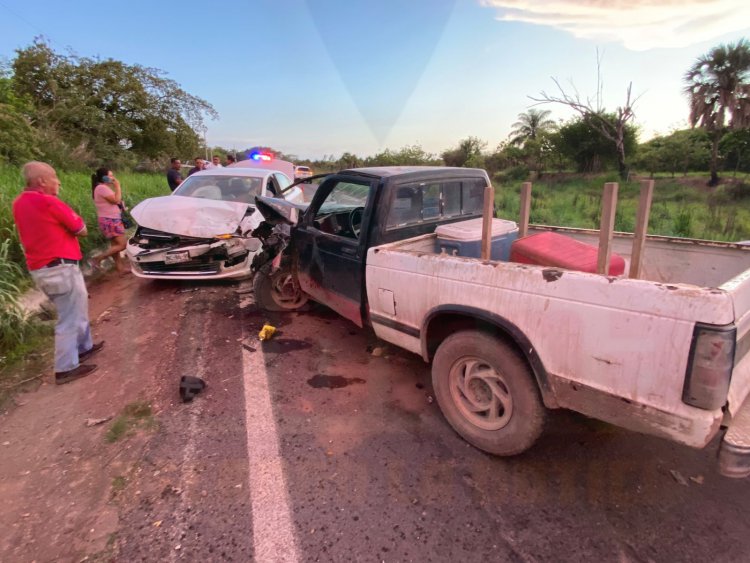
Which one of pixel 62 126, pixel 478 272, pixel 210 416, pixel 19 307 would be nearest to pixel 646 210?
pixel 478 272

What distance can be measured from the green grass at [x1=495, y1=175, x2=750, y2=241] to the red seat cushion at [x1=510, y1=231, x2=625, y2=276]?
8.64 m

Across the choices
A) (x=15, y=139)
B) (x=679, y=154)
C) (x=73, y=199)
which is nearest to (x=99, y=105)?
(x=15, y=139)

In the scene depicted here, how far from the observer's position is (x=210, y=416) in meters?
3.19

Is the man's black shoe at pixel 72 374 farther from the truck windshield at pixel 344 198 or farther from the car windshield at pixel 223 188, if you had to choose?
the car windshield at pixel 223 188

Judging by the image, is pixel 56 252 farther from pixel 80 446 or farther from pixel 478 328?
pixel 478 328

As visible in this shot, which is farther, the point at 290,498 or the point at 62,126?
the point at 62,126

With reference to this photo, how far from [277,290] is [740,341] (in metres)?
4.38

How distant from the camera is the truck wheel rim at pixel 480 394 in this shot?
2.63m

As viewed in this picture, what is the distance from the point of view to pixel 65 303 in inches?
151

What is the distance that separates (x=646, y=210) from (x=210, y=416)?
3.20 meters

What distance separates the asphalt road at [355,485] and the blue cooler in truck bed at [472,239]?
1.19 metres

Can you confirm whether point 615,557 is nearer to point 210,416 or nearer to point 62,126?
point 210,416

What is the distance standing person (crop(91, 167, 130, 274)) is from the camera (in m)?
6.80

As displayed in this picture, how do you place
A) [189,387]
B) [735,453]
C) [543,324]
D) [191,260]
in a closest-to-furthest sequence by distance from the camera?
1. [735,453]
2. [543,324]
3. [189,387]
4. [191,260]
